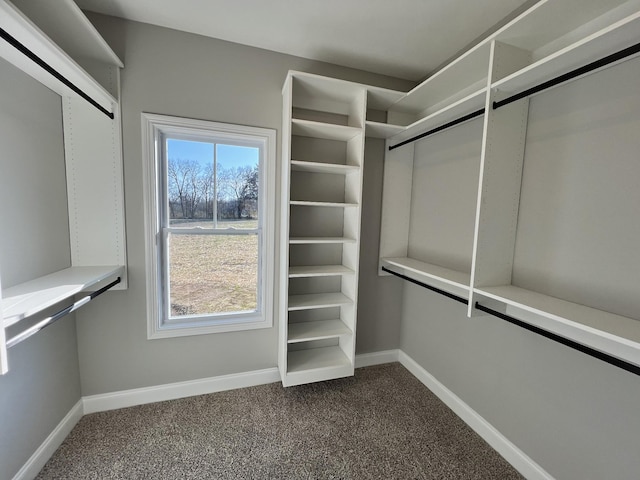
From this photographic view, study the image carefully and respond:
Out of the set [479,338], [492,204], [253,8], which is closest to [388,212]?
[492,204]

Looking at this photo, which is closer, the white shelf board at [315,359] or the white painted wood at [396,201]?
the white shelf board at [315,359]

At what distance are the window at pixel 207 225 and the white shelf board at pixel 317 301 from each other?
26 centimetres

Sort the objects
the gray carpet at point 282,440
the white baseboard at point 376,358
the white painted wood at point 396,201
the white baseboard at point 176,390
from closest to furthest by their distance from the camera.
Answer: the gray carpet at point 282,440 < the white baseboard at point 176,390 < the white painted wood at point 396,201 < the white baseboard at point 376,358

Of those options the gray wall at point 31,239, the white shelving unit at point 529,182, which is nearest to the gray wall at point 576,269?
the white shelving unit at point 529,182

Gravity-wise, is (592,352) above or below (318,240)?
below

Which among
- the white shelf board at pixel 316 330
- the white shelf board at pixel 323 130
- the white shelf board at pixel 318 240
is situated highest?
the white shelf board at pixel 323 130

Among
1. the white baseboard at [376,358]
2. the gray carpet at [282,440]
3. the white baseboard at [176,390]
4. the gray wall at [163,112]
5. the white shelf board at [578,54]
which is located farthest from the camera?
the white baseboard at [376,358]

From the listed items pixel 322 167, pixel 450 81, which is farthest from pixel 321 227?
pixel 450 81

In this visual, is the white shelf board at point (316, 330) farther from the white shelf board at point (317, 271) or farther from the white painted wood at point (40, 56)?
the white painted wood at point (40, 56)

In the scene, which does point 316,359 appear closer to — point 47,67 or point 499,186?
point 499,186

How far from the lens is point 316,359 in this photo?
88.4 inches

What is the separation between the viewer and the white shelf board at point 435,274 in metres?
1.70

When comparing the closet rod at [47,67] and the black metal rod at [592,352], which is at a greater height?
the closet rod at [47,67]

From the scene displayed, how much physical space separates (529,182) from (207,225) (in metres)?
2.22
